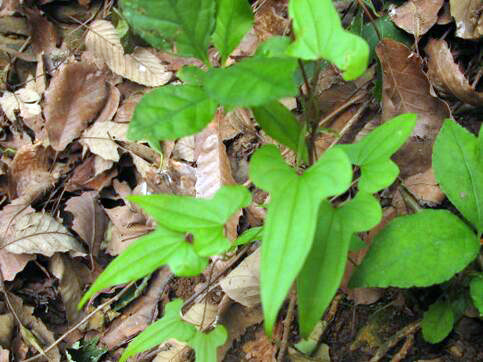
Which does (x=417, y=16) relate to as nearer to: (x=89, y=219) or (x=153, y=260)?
(x=153, y=260)

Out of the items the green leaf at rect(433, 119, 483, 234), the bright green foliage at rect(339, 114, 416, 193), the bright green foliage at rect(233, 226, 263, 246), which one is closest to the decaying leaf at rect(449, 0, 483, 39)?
the green leaf at rect(433, 119, 483, 234)

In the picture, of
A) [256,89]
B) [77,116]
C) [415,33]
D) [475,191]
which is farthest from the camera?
[77,116]

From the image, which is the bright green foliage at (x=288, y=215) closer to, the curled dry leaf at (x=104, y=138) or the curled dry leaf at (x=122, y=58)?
the curled dry leaf at (x=104, y=138)

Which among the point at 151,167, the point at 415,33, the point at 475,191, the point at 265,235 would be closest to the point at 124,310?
the point at 151,167

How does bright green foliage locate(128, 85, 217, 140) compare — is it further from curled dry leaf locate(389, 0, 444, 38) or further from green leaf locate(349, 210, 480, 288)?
curled dry leaf locate(389, 0, 444, 38)

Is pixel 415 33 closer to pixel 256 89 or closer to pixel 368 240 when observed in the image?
pixel 368 240

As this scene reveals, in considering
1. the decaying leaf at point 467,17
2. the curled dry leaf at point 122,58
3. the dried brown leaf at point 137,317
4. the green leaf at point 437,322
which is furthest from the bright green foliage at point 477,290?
Result: the curled dry leaf at point 122,58

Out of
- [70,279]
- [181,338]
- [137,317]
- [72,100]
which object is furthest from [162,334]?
[72,100]
